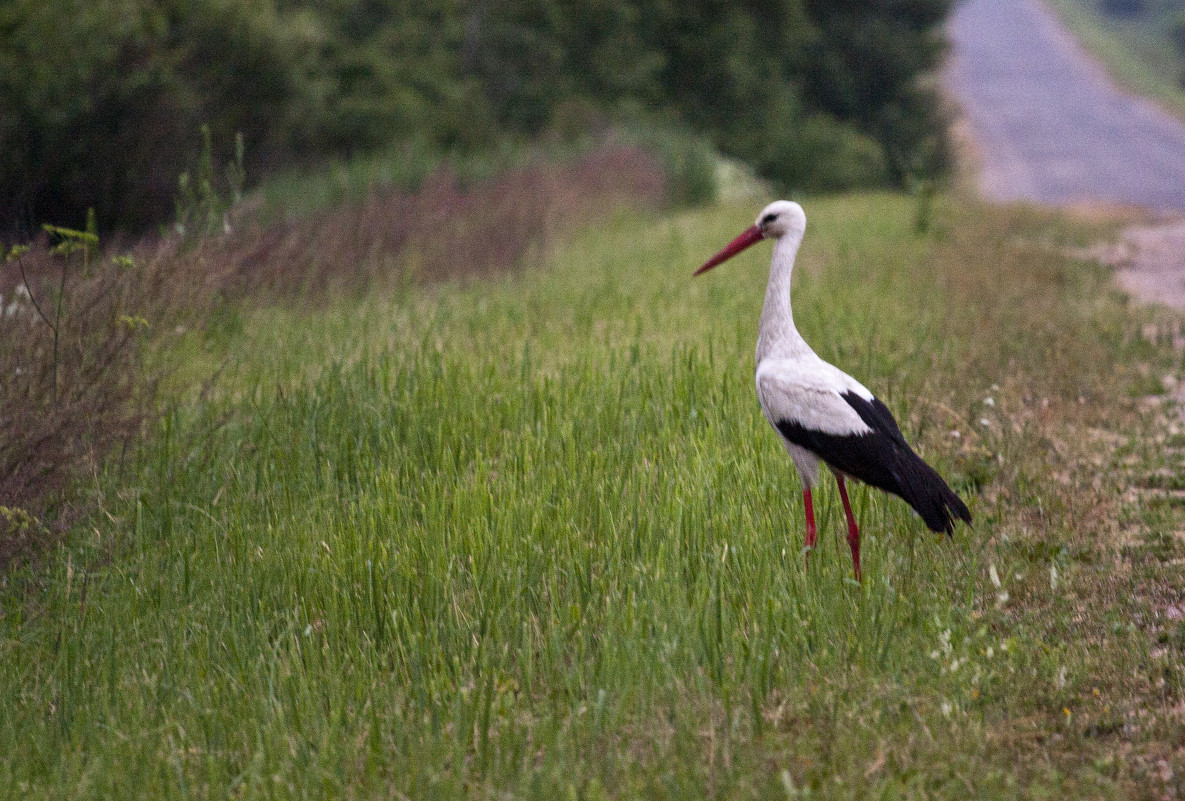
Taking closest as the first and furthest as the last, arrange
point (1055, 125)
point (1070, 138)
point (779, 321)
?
point (779, 321), point (1070, 138), point (1055, 125)

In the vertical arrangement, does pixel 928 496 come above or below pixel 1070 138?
above

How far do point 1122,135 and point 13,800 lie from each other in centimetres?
2603

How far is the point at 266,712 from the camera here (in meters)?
3.08

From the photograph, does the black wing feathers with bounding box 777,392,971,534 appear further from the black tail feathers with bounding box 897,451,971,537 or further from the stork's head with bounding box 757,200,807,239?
the stork's head with bounding box 757,200,807,239

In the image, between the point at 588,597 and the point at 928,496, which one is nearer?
the point at 928,496

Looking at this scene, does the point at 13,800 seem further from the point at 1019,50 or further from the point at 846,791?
the point at 1019,50

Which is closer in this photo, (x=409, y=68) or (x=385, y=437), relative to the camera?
(x=385, y=437)

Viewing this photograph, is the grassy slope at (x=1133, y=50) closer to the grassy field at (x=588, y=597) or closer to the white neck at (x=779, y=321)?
the grassy field at (x=588, y=597)

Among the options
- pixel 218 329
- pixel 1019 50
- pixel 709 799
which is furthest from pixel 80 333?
pixel 1019 50

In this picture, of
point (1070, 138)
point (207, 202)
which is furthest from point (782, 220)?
point (1070, 138)

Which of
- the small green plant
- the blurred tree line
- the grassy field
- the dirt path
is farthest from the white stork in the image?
the dirt path

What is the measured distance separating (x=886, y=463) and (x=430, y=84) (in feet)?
55.2

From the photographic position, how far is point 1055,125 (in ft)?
85.3

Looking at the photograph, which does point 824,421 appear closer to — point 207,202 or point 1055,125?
point 207,202
